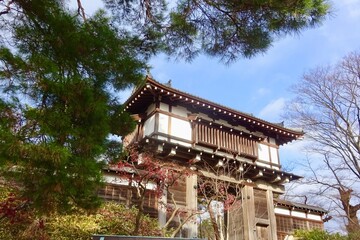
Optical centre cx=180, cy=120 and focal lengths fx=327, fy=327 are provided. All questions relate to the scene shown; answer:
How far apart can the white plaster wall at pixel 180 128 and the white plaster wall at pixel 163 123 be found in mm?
226

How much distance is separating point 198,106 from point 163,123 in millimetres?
1640

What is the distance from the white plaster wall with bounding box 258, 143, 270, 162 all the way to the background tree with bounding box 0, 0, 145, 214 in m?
10.1

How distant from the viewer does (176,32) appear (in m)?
5.70

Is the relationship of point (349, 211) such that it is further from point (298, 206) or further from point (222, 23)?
point (222, 23)

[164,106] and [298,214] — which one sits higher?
[164,106]

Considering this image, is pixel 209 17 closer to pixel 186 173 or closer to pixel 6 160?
pixel 6 160

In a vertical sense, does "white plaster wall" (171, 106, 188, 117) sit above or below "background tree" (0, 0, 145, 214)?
above

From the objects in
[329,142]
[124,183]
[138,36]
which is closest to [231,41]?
[138,36]

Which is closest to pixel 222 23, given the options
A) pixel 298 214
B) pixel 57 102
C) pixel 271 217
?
pixel 57 102

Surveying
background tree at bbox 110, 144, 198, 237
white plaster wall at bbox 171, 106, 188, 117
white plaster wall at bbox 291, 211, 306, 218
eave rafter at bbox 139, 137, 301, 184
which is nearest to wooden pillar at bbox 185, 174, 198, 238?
background tree at bbox 110, 144, 198, 237

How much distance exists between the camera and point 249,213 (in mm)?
12266

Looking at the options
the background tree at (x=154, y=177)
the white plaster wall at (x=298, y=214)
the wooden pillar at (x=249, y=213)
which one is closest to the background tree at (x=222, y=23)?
the background tree at (x=154, y=177)

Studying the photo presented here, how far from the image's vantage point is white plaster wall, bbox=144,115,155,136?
11.7m

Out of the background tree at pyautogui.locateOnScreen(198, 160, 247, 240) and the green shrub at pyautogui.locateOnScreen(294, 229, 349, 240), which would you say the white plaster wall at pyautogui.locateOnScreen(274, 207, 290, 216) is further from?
the background tree at pyautogui.locateOnScreen(198, 160, 247, 240)
